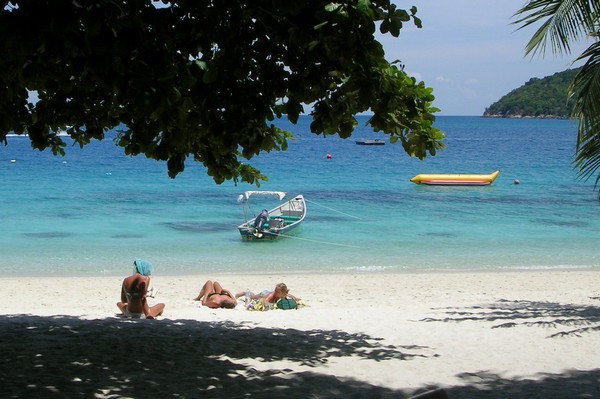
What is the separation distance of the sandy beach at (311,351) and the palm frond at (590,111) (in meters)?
2.05

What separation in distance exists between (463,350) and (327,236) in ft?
54.3

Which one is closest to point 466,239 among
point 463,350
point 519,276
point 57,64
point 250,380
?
point 519,276

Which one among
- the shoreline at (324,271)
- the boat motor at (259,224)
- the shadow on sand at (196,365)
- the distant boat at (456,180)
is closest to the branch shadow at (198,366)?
the shadow on sand at (196,365)

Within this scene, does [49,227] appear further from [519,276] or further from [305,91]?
[305,91]

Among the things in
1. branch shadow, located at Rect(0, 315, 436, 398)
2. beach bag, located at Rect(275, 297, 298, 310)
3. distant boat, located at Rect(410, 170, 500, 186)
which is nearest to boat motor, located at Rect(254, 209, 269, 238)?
beach bag, located at Rect(275, 297, 298, 310)

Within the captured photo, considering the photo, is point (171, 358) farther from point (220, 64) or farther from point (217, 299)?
point (217, 299)

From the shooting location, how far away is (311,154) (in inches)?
2874

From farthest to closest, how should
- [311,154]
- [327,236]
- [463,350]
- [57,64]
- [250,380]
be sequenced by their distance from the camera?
[311,154], [327,236], [463,350], [250,380], [57,64]

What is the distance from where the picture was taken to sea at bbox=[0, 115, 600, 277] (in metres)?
19.7

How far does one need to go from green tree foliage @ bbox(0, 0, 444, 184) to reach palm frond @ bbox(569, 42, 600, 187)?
3.48 meters

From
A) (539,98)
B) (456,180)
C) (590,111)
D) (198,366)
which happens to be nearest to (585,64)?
(590,111)

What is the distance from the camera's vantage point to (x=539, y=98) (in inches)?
4786

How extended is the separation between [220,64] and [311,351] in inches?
144

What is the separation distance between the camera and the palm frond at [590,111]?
837cm
